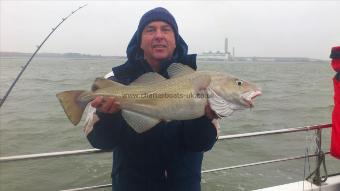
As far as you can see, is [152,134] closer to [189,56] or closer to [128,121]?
[128,121]

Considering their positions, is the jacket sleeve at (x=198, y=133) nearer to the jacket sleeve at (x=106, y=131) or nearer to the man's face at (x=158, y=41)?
the jacket sleeve at (x=106, y=131)

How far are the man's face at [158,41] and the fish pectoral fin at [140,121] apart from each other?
20.6 inches

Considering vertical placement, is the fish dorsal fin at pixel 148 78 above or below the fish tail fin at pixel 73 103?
above

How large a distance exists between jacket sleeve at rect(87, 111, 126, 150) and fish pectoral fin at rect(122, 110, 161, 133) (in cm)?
9

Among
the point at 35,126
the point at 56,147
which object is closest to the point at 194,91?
the point at 56,147

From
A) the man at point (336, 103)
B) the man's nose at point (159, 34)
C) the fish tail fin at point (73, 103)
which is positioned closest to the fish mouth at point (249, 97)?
the man's nose at point (159, 34)

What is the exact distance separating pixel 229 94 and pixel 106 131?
97 cm

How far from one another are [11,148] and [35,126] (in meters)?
3.24

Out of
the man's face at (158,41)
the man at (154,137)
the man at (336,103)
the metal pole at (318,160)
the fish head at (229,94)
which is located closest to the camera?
the fish head at (229,94)

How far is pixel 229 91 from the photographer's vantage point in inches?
107

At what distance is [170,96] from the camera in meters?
2.77

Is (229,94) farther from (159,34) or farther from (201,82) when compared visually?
(159,34)

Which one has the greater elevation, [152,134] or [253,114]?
[152,134]

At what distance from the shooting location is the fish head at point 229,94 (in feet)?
8.77
